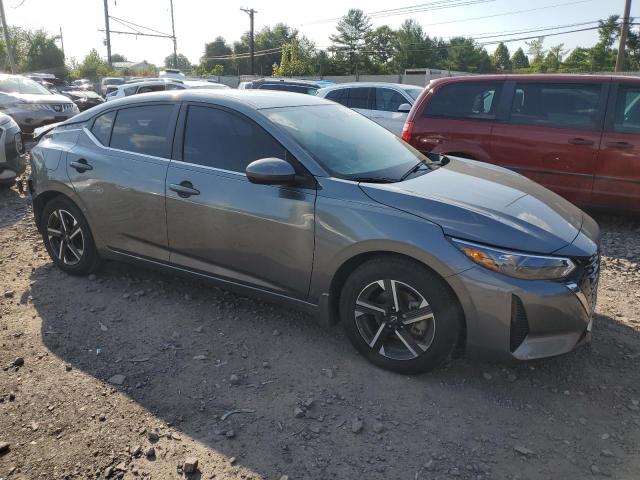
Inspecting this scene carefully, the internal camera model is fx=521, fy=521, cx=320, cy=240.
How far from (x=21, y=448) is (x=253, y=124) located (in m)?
2.22

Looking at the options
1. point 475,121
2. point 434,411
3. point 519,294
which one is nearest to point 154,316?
point 434,411

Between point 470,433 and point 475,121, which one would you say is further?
point 475,121

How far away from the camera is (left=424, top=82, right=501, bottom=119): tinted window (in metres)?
6.36

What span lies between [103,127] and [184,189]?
3.68ft

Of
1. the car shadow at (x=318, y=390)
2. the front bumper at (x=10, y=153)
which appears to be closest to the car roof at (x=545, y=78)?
the car shadow at (x=318, y=390)

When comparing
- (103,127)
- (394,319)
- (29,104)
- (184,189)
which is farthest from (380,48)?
(394,319)

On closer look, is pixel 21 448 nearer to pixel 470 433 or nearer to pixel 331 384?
pixel 331 384

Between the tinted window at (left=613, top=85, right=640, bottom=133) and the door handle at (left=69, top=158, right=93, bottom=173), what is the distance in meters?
5.31

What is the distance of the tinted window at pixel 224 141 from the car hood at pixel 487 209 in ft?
2.47

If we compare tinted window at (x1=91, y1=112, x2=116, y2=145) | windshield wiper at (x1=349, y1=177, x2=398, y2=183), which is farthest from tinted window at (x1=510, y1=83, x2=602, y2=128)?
tinted window at (x1=91, y1=112, x2=116, y2=145)

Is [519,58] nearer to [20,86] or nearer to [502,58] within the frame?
[502,58]

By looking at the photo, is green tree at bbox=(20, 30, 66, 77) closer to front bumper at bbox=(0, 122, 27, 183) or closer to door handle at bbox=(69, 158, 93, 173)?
front bumper at bbox=(0, 122, 27, 183)

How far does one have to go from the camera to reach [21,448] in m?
2.50

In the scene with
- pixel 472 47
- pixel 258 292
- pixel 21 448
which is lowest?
pixel 21 448
